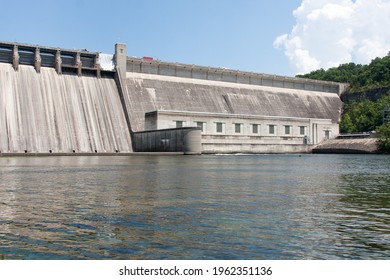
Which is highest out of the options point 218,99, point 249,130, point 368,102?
point 218,99

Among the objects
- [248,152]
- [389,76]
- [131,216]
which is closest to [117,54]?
[248,152]

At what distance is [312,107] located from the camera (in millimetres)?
95000

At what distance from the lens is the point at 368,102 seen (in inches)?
3688

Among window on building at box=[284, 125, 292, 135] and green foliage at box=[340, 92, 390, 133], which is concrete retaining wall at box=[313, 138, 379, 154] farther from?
green foliage at box=[340, 92, 390, 133]

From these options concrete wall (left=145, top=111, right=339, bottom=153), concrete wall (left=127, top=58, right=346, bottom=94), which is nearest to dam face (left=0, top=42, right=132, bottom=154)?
concrete wall (left=145, top=111, right=339, bottom=153)

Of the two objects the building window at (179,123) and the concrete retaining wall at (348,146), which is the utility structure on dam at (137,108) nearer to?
the building window at (179,123)

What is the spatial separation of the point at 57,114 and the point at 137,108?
486 inches

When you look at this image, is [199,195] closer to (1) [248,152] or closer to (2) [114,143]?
(2) [114,143]

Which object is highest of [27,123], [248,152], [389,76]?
[389,76]

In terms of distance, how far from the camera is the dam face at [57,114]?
2333 inches

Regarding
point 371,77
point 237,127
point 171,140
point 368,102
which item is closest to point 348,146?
point 368,102

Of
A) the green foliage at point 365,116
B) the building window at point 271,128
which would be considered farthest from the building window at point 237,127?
the green foliage at point 365,116

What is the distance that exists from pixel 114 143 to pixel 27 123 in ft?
36.7

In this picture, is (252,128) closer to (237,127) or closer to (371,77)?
(237,127)
